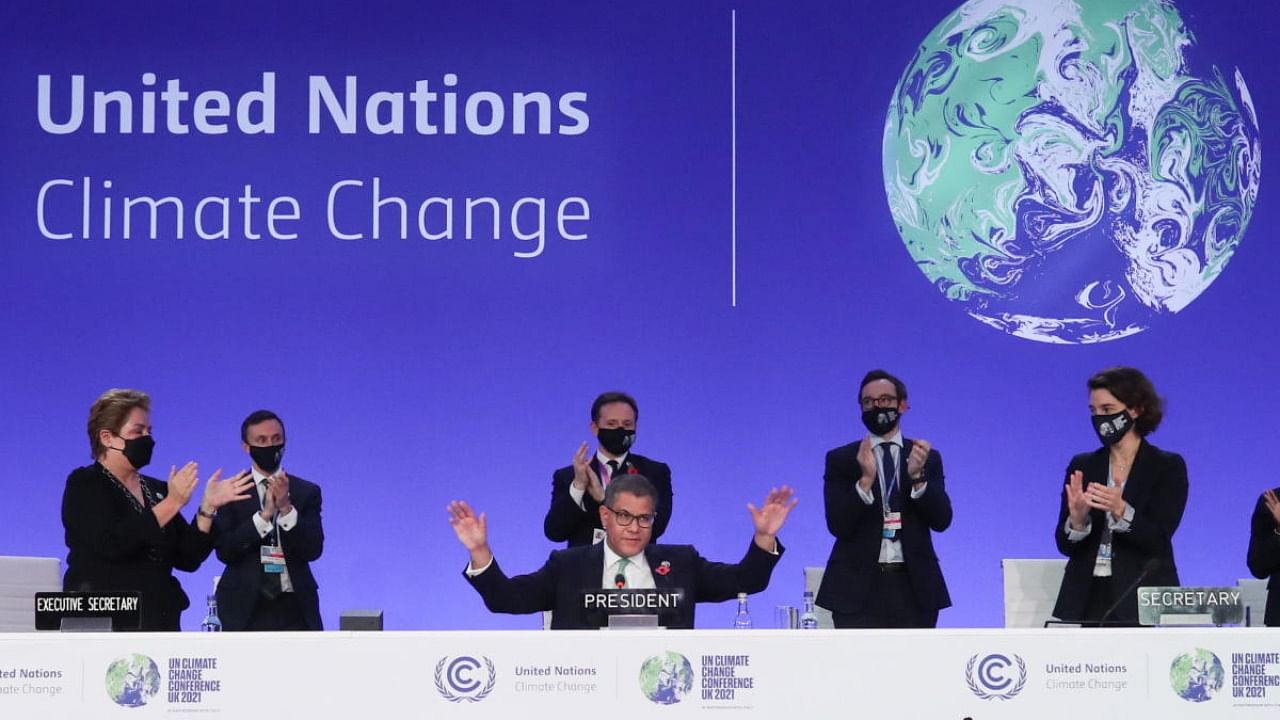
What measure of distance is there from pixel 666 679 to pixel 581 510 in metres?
1.62

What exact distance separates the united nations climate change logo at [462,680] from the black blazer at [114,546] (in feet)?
3.65

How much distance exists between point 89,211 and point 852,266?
2961 mm

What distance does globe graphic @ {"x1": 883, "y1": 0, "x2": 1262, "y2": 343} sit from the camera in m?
6.52

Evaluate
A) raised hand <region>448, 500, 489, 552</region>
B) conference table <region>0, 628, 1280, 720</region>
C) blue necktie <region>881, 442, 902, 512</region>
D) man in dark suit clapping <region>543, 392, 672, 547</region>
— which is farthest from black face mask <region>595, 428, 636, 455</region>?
conference table <region>0, 628, 1280, 720</region>

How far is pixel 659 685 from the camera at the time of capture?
145 inches

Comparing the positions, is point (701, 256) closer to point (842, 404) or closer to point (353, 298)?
point (842, 404)

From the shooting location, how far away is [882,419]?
5168 mm

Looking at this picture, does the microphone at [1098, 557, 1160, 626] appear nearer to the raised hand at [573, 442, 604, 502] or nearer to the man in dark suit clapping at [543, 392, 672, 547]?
the man in dark suit clapping at [543, 392, 672, 547]

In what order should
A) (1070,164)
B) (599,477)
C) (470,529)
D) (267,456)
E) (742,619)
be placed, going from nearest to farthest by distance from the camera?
1. (470,529)
2. (742,619)
3. (267,456)
4. (599,477)
5. (1070,164)

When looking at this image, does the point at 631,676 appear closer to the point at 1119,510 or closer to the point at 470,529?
the point at 470,529

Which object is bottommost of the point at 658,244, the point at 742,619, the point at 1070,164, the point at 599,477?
the point at 742,619

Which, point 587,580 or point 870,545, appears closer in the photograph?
point 587,580

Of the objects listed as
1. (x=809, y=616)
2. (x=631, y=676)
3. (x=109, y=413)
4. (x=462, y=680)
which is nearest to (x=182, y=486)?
(x=109, y=413)

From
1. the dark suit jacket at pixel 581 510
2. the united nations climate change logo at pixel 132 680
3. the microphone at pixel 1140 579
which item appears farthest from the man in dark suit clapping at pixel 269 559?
the microphone at pixel 1140 579
